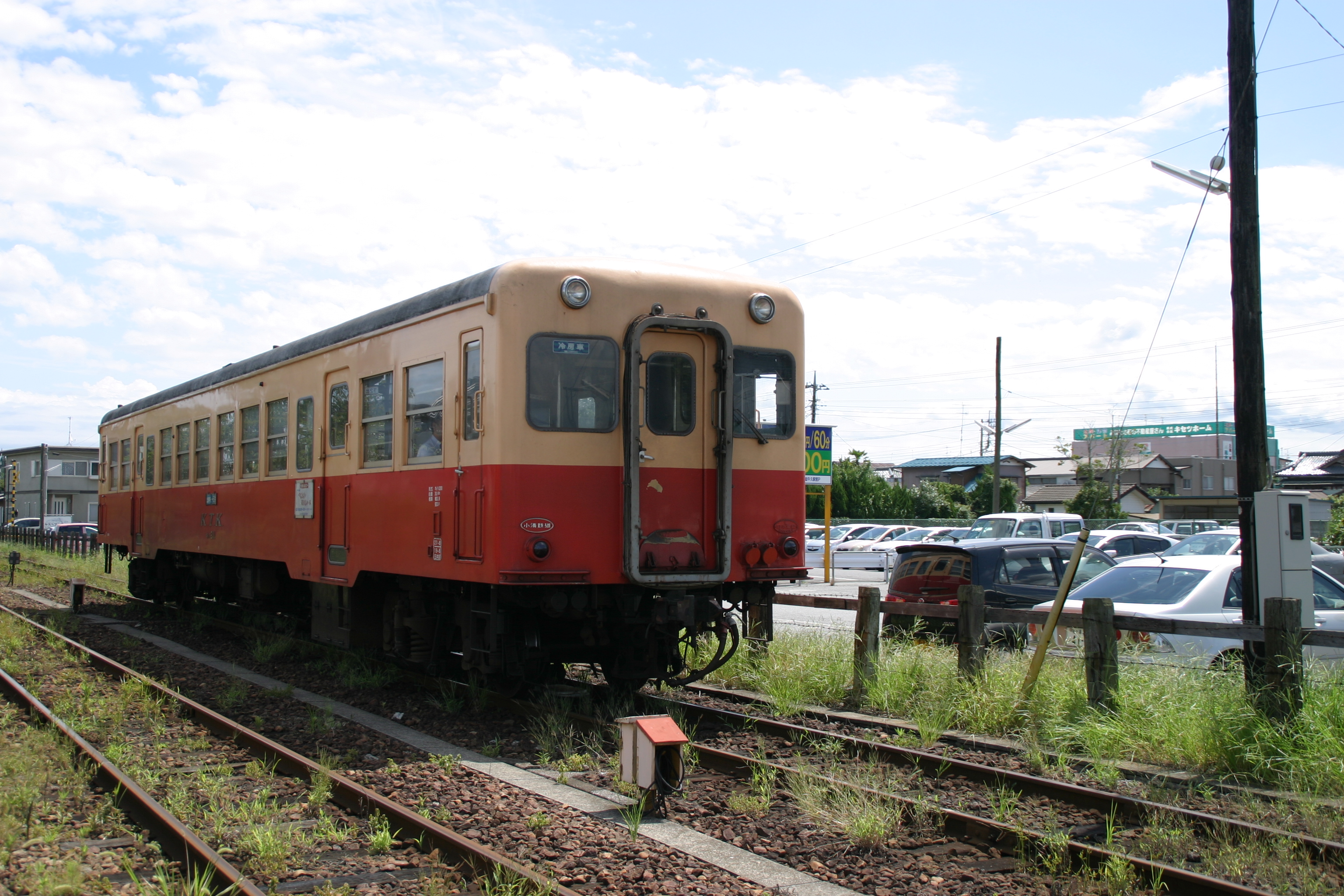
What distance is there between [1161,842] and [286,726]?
6.23 meters

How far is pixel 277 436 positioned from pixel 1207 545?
18.4 m

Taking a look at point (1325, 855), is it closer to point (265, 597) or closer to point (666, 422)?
point (666, 422)

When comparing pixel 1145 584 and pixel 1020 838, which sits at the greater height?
pixel 1145 584

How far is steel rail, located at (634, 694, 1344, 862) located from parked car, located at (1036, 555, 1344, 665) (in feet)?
9.41

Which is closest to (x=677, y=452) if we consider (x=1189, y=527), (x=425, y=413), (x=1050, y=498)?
(x=425, y=413)

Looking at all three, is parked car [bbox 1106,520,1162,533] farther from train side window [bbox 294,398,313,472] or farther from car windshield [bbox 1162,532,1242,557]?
train side window [bbox 294,398,313,472]

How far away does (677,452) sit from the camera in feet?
26.9

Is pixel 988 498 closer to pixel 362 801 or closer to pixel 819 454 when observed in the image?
pixel 819 454

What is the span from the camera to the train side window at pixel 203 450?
1445 centimetres

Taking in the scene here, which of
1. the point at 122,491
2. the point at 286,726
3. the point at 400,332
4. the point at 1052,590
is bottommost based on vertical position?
the point at 286,726

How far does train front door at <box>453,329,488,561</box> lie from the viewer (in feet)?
25.8

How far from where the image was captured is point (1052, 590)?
1160 centimetres

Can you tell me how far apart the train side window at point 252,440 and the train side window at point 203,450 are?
1.65 meters

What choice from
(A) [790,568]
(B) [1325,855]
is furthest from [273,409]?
(B) [1325,855]
